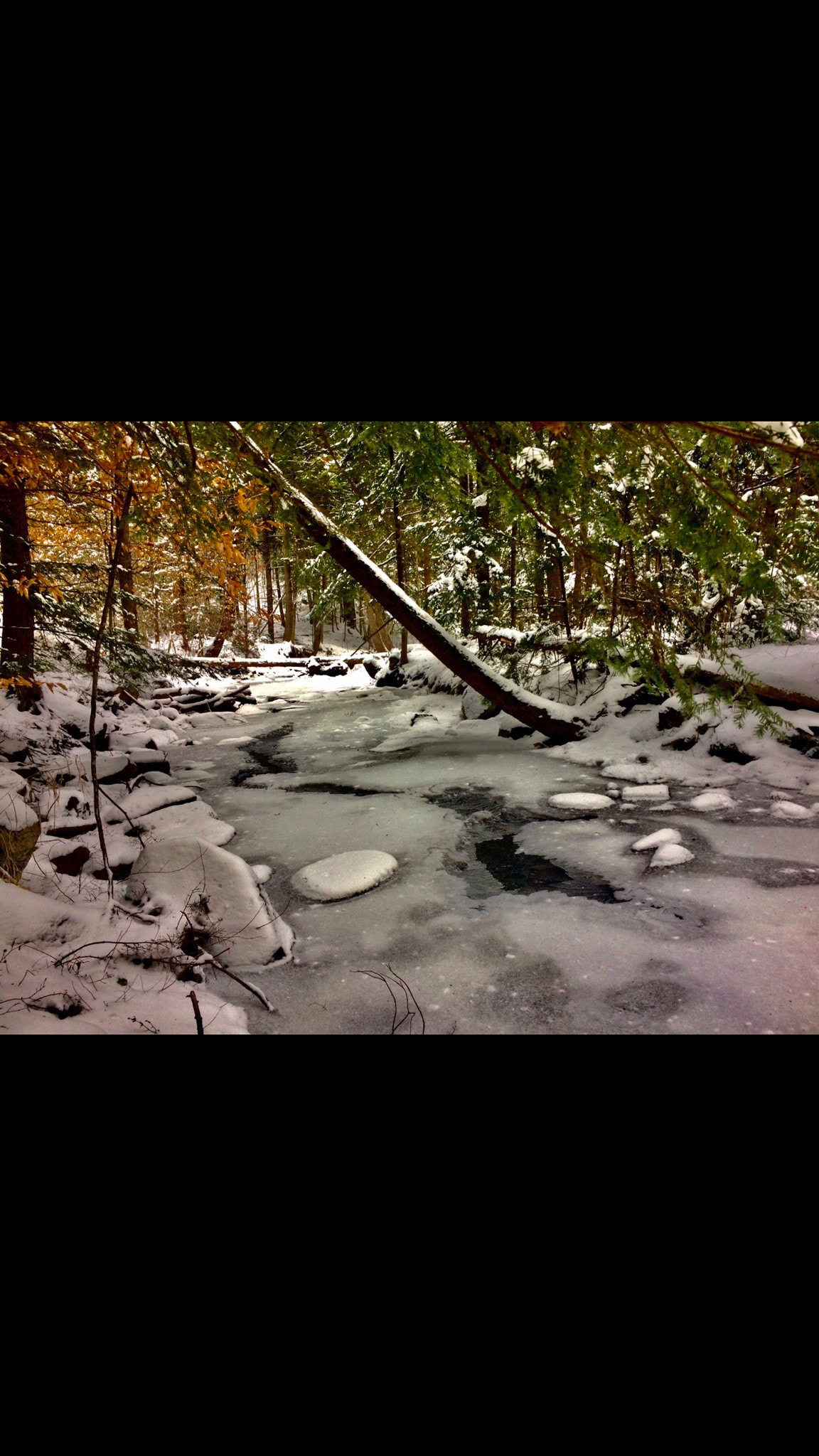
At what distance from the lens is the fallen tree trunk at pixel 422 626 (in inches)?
259

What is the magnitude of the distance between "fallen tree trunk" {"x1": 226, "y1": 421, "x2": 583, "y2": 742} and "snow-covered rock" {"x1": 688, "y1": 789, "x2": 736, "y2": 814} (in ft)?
8.48

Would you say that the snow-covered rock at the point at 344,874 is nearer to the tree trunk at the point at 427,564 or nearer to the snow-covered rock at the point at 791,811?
the snow-covered rock at the point at 791,811

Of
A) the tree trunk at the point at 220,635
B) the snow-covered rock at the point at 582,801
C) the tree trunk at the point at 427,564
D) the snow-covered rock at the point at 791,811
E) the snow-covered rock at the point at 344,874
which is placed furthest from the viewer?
the tree trunk at the point at 220,635

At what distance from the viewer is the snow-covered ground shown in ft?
9.57

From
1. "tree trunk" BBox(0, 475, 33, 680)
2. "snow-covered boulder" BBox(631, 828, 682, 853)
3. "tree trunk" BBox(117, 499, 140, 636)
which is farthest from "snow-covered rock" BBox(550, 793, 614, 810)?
"tree trunk" BBox(0, 475, 33, 680)

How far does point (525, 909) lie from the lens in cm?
408

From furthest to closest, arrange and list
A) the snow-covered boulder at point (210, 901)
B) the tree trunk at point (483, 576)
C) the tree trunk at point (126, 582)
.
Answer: the tree trunk at point (483, 576)
the tree trunk at point (126, 582)
the snow-covered boulder at point (210, 901)

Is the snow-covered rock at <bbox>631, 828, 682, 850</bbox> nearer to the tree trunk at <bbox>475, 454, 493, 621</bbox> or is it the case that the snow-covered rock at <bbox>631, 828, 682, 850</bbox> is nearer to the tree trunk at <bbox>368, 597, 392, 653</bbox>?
the tree trunk at <bbox>475, 454, 493, 621</bbox>

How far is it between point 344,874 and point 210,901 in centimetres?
115

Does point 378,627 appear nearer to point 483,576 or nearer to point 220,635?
point 220,635

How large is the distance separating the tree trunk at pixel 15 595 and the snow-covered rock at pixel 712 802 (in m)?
7.01

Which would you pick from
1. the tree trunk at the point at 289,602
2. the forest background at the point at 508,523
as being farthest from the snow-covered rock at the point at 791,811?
the tree trunk at the point at 289,602
